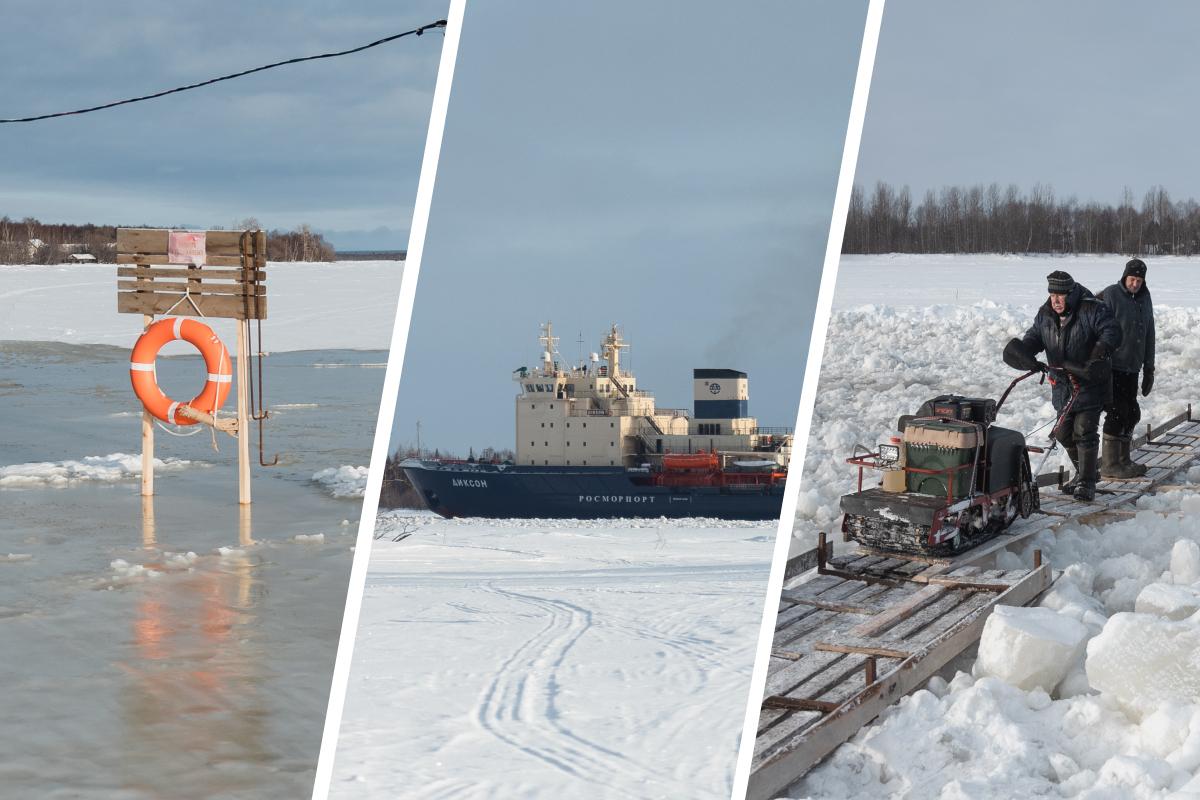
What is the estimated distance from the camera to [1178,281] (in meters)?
12.6

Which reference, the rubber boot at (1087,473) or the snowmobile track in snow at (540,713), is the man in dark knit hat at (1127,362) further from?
the snowmobile track in snow at (540,713)

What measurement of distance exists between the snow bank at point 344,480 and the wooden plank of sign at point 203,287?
1.22 m

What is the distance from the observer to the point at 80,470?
7.08 metres

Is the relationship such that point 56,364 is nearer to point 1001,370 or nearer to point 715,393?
point 715,393

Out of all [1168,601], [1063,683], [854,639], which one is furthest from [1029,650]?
[1168,601]

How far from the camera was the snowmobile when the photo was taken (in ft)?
14.2

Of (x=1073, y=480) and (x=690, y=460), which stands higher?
(x=1073, y=480)

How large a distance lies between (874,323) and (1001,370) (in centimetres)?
137

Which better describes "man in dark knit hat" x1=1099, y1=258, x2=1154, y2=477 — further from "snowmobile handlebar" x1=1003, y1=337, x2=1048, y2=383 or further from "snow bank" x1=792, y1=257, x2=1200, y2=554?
"snowmobile handlebar" x1=1003, y1=337, x2=1048, y2=383

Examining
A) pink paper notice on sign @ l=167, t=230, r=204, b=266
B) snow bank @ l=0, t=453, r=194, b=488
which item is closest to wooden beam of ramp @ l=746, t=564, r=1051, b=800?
pink paper notice on sign @ l=167, t=230, r=204, b=266

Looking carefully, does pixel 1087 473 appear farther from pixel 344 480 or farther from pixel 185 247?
pixel 185 247

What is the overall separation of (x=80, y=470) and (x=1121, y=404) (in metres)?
5.95

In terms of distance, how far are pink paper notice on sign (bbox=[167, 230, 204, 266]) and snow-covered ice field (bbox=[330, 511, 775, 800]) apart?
1882 millimetres

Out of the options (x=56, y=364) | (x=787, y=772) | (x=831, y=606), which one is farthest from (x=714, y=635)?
(x=56, y=364)
